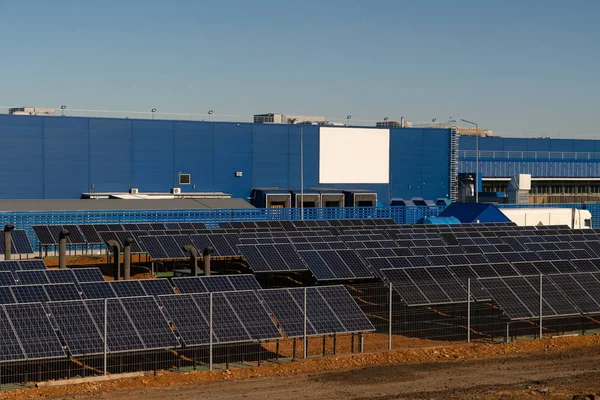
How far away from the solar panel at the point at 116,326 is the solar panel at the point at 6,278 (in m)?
5.92

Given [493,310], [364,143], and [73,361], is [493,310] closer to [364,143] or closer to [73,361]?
[73,361]

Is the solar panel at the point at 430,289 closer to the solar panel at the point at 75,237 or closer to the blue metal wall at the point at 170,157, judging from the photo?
the solar panel at the point at 75,237

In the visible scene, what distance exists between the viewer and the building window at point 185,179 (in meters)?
74.9

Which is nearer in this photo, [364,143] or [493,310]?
[493,310]

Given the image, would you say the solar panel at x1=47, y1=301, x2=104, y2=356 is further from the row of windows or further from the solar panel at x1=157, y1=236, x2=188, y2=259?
the row of windows

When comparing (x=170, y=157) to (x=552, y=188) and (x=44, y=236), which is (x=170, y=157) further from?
(x=552, y=188)

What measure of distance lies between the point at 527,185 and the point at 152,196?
1581 inches

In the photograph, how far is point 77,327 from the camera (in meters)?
21.1

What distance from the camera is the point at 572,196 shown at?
10956cm

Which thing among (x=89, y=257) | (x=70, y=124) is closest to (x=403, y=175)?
(x=70, y=124)

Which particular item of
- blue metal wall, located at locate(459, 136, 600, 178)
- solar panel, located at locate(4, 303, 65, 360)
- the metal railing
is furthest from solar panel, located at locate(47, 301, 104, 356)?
the metal railing

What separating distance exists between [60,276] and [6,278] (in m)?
1.59

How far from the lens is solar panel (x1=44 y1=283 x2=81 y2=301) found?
24.0m

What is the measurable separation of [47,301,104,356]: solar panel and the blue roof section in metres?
46.2
